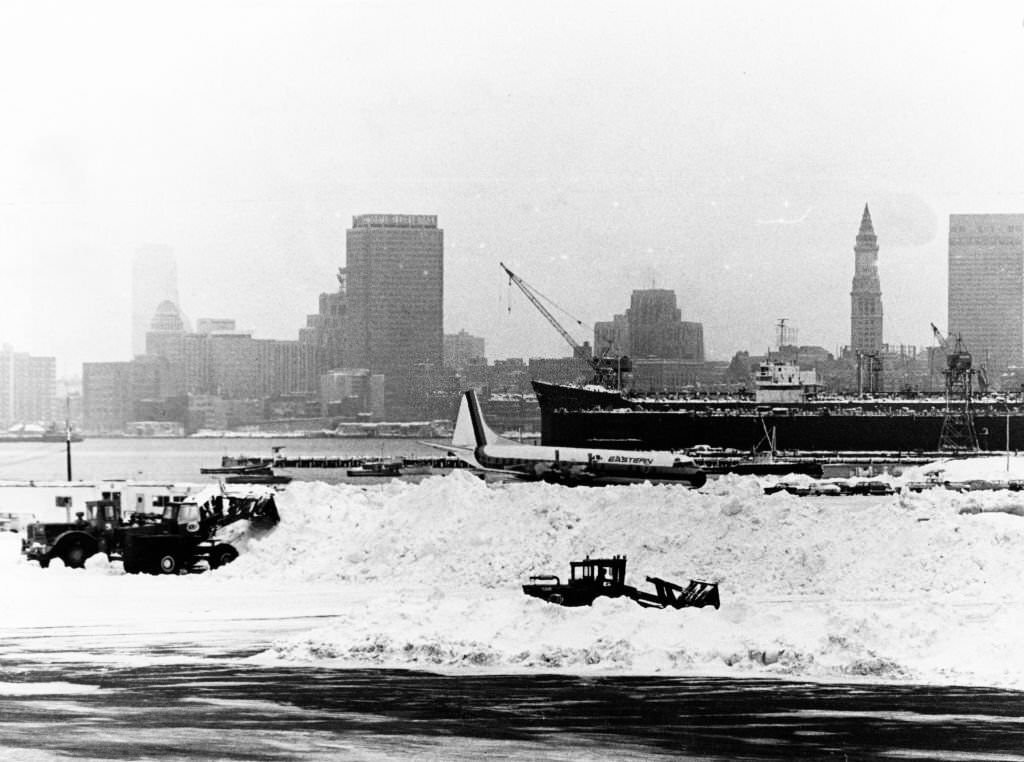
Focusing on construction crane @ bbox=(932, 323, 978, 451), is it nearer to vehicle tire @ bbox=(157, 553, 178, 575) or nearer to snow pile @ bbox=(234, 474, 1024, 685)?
snow pile @ bbox=(234, 474, 1024, 685)

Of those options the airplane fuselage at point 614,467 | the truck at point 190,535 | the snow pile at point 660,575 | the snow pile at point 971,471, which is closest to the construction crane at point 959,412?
the snow pile at point 971,471

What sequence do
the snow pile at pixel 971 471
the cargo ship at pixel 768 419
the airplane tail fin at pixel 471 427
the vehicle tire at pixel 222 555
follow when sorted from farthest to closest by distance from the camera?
the cargo ship at pixel 768 419, the airplane tail fin at pixel 471 427, the snow pile at pixel 971 471, the vehicle tire at pixel 222 555

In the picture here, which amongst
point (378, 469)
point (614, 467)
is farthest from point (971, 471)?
point (378, 469)

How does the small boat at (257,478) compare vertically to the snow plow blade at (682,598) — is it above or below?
below

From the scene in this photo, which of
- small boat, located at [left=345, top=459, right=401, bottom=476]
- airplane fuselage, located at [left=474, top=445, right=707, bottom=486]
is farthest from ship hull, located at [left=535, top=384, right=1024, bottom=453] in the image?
airplane fuselage, located at [left=474, top=445, right=707, bottom=486]

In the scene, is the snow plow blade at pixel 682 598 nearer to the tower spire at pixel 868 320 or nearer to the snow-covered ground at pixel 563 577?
the snow-covered ground at pixel 563 577

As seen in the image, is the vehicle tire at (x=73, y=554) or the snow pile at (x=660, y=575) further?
the vehicle tire at (x=73, y=554)

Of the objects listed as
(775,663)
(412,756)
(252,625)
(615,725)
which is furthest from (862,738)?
(252,625)

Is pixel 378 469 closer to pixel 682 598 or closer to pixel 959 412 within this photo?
pixel 959 412
